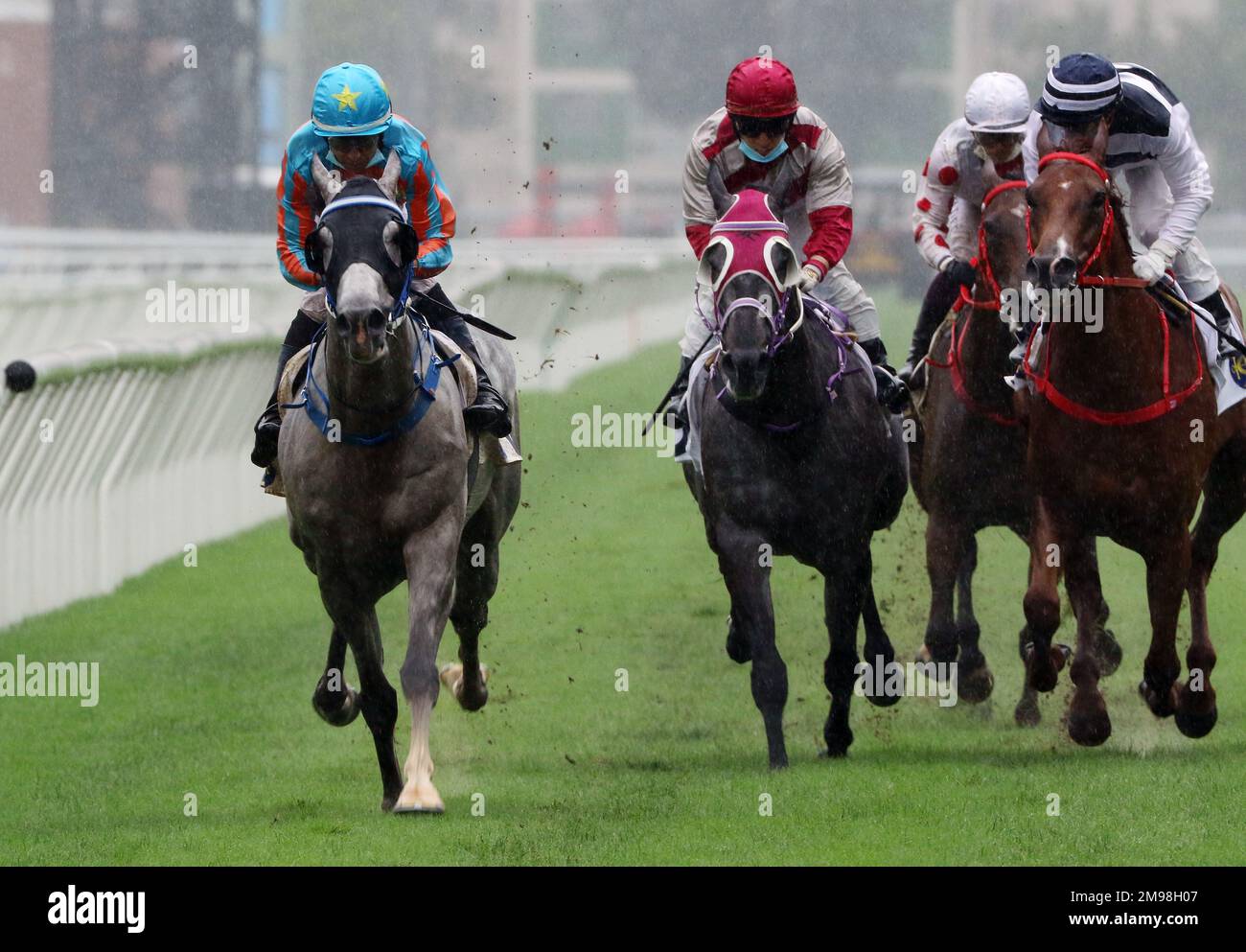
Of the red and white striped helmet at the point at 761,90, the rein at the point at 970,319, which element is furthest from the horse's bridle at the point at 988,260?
the red and white striped helmet at the point at 761,90

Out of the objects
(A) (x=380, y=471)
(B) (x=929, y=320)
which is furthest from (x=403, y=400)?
(B) (x=929, y=320)

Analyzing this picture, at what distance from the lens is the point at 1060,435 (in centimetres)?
756

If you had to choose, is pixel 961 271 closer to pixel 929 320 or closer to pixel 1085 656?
pixel 929 320

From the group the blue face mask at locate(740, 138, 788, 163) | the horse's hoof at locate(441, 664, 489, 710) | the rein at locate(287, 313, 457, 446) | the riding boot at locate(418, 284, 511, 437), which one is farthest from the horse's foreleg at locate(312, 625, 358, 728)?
the blue face mask at locate(740, 138, 788, 163)

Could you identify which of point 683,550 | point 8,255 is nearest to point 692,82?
point 8,255

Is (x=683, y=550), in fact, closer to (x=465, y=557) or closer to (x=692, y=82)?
(x=465, y=557)

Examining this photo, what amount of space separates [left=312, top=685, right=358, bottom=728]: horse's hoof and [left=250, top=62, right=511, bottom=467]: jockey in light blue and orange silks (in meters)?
0.91

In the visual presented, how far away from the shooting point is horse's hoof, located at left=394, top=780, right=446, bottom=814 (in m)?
7.00

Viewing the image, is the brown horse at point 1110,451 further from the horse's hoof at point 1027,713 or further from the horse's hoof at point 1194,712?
the horse's hoof at point 1027,713

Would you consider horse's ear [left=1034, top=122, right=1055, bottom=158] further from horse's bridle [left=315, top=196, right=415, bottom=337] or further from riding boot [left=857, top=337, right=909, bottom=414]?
horse's bridle [left=315, top=196, right=415, bottom=337]

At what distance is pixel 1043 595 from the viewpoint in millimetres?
7801

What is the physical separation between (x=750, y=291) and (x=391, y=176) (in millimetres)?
1194

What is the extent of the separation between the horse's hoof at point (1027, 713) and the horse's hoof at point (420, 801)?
274cm
